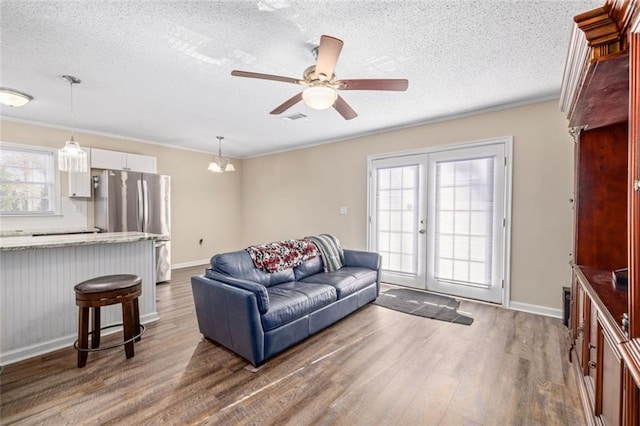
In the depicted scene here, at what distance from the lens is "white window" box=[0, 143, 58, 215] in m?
4.02

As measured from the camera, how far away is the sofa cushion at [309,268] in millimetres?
3404

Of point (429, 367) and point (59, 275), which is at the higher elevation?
point (59, 275)

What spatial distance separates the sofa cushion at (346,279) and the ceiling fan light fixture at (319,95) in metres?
1.89

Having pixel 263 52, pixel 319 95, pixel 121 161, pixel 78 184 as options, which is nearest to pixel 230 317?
pixel 319 95

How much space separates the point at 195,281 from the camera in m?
2.72

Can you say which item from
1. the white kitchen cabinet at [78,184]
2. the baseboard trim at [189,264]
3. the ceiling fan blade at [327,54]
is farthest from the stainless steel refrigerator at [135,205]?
the ceiling fan blade at [327,54]

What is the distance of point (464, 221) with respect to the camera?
391 centimetres

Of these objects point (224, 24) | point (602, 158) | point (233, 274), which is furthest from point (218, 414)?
point (602, 158)

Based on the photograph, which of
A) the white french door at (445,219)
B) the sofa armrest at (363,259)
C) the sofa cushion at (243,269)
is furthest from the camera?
the sofa armrest at (363,259)

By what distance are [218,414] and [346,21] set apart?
270 centimetres

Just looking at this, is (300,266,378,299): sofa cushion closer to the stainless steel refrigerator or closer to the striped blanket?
the striped blanket

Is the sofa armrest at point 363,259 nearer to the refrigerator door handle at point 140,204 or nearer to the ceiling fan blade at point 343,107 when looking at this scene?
the ceiling fan blade at point 343,107

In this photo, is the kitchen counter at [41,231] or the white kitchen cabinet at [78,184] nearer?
the kitchen counter at [41,231]

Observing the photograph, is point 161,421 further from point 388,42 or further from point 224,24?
point 388,42
